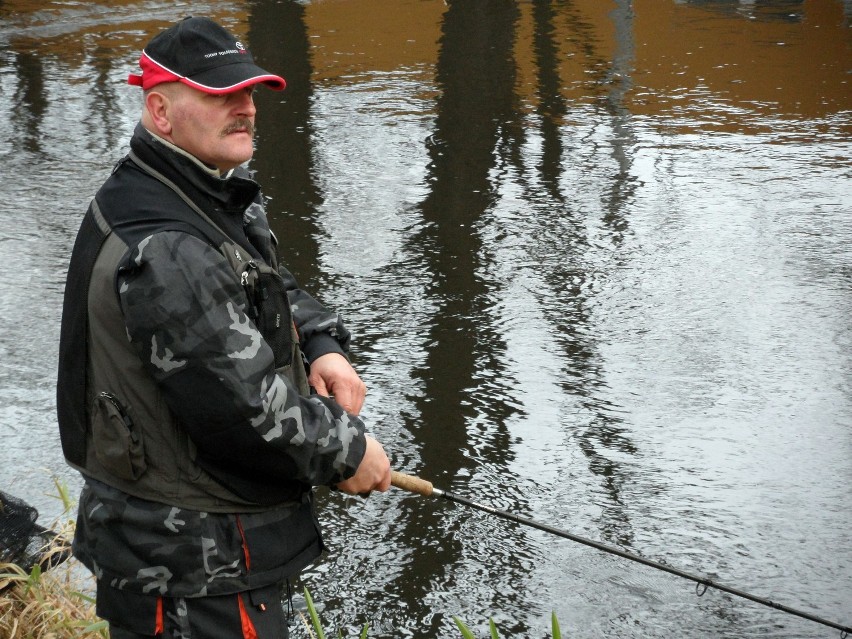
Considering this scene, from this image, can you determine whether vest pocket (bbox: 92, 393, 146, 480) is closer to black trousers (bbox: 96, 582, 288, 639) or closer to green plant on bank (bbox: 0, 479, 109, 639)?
black trousers (bbox: 96, 582, 288, 639)

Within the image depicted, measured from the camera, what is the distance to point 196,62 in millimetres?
2324

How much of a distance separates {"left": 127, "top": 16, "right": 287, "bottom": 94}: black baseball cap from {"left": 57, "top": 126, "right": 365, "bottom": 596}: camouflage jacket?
139 mm

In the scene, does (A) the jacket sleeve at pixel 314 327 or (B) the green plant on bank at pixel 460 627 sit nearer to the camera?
(B) the green plant on bank at pixel 460 627

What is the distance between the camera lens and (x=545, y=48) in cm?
1083

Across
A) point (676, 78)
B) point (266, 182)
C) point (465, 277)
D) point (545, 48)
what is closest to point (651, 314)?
point (465, 277)

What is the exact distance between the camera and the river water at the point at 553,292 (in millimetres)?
3863

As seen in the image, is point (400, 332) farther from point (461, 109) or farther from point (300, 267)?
point (461, 109)

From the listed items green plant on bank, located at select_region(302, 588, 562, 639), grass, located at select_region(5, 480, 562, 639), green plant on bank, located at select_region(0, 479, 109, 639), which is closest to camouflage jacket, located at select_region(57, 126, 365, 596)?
green plant on bank, located at select_region(302, 588, 562, 639)

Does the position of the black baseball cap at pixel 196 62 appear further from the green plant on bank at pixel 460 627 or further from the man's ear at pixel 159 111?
the green plant on bank at pixel 460 627

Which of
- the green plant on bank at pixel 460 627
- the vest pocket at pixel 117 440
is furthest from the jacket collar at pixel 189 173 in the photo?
the green plant on bank at pixel 460 627

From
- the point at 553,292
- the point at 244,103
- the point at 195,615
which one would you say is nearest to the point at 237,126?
the point at 244,103

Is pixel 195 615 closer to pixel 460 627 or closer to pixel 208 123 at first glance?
pixel 460 627

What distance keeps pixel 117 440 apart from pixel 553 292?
12.6ft

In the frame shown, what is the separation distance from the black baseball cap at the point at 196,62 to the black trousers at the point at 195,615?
1.04m
